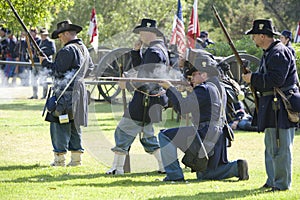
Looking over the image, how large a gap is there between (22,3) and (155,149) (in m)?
6.98

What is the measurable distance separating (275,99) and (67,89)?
314cm

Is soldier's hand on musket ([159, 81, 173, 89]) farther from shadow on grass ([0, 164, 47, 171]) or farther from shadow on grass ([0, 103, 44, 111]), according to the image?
shadow on grass ([0, 103, 44, 111])

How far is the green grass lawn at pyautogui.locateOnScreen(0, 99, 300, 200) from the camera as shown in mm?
7766

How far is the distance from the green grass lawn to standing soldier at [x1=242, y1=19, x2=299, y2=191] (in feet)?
0.93

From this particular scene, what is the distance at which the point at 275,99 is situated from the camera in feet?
25.4

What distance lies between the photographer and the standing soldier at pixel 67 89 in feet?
31.9

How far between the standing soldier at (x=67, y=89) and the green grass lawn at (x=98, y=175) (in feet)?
1.15

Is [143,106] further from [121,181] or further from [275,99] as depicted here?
[275,99]

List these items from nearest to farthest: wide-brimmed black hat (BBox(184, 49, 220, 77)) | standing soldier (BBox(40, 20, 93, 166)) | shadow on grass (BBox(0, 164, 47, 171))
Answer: wide-brimmed black hat (BBox(184, 49, 220, 77)) < shadow on grass (BBox(0, 164, 47, 171)) < standing soldier (BBox(40, 20, 93, 166))

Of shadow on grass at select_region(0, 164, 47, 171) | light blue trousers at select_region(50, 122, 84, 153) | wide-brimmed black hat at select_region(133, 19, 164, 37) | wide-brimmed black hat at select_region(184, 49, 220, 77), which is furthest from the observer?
light blue trousers at select_region(50, 122, 84, 153)

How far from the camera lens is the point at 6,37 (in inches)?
985

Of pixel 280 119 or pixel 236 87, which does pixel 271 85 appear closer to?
pixel 280 119

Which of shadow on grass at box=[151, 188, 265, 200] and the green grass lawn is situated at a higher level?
shadow on grass at box=[151, 188, 265, 200]

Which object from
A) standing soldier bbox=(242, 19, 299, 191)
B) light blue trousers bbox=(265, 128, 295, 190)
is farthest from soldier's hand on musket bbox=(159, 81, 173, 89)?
light blue trousers bbox=(265, 128, 295, 190)
